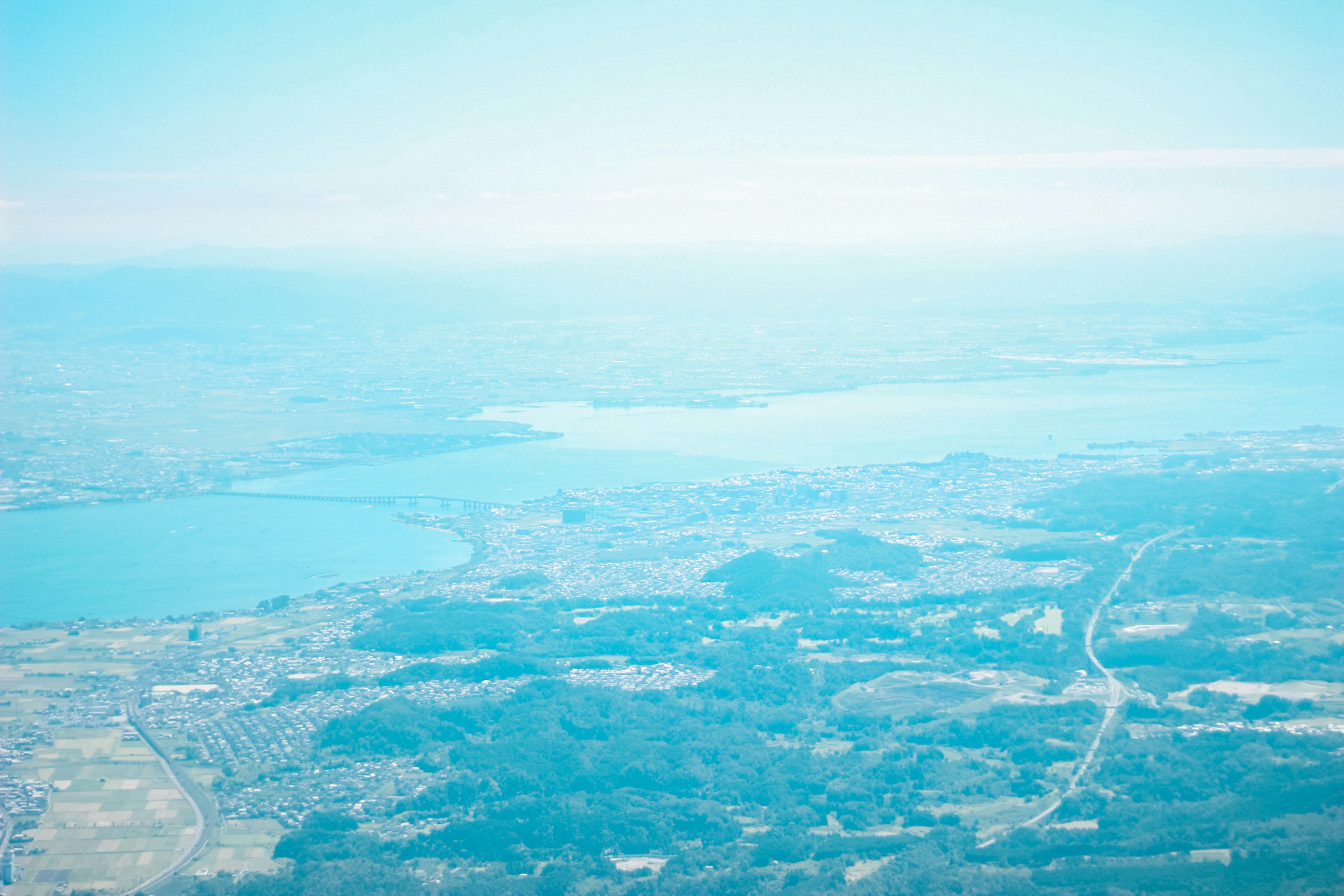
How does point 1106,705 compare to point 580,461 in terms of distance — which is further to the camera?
point 580,461

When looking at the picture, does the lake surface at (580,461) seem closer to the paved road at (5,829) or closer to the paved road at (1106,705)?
the paved road at (5,829)

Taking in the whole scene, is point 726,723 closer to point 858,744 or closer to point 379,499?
point 858,744

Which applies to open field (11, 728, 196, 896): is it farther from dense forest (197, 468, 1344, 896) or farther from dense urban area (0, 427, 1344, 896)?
dense forest (197, 468, 1344, 896)

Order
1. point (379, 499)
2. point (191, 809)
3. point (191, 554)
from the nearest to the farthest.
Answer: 1. point (191, 809)
2. point (191, 554)
3. point (379, 499)

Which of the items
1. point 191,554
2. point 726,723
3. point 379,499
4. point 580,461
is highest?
point 580,461

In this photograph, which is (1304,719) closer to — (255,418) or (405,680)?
(405,680)

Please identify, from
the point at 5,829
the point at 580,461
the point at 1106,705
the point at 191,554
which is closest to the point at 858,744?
the point at 1106,705

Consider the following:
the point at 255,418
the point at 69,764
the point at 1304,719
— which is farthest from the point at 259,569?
the point at 255,418
